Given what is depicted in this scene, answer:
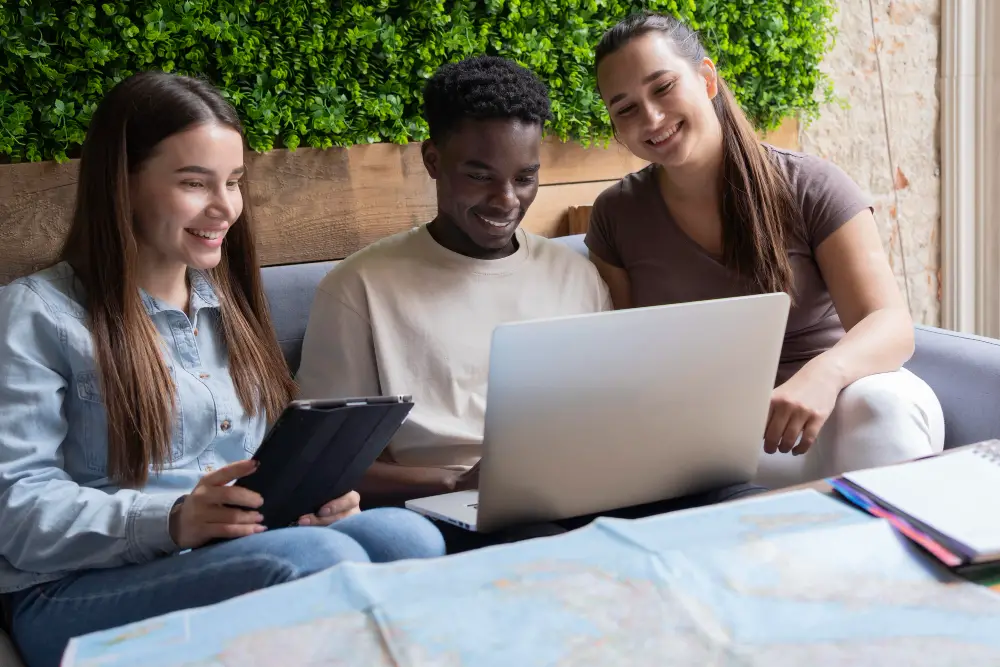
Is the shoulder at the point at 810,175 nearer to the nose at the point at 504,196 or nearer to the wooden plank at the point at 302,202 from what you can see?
the nose at the point at 504,196

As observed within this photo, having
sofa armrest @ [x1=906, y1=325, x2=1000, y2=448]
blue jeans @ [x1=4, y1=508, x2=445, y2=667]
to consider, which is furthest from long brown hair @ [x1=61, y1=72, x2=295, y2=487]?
sofa armrest @ [x1=906, y1=325, x2=1000, y2=448]

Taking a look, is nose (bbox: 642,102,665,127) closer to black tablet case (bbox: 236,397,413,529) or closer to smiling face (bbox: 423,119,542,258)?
smiling face (bbox: 423,119,542,258)

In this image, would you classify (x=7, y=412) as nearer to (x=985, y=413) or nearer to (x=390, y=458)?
(x=390, y=458)

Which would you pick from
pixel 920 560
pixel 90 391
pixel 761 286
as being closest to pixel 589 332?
pixel 920 560

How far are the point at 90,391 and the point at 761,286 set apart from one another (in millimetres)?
1048

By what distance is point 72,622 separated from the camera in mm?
1077

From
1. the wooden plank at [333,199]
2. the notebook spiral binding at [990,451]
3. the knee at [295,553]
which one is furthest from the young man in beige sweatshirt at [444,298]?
the notebook spiral binding at [990,451]

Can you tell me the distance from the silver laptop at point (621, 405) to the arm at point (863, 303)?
410mm

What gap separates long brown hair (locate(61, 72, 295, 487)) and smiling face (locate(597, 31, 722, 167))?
2.17 ft

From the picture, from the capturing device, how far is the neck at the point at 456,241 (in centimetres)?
154

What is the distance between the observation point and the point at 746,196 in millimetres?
1643

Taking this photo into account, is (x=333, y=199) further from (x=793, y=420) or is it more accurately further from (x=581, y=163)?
(x=793, y=420)

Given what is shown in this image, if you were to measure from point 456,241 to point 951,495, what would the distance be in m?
0.84

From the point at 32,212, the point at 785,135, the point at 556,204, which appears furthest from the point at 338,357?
the point at 785,135
